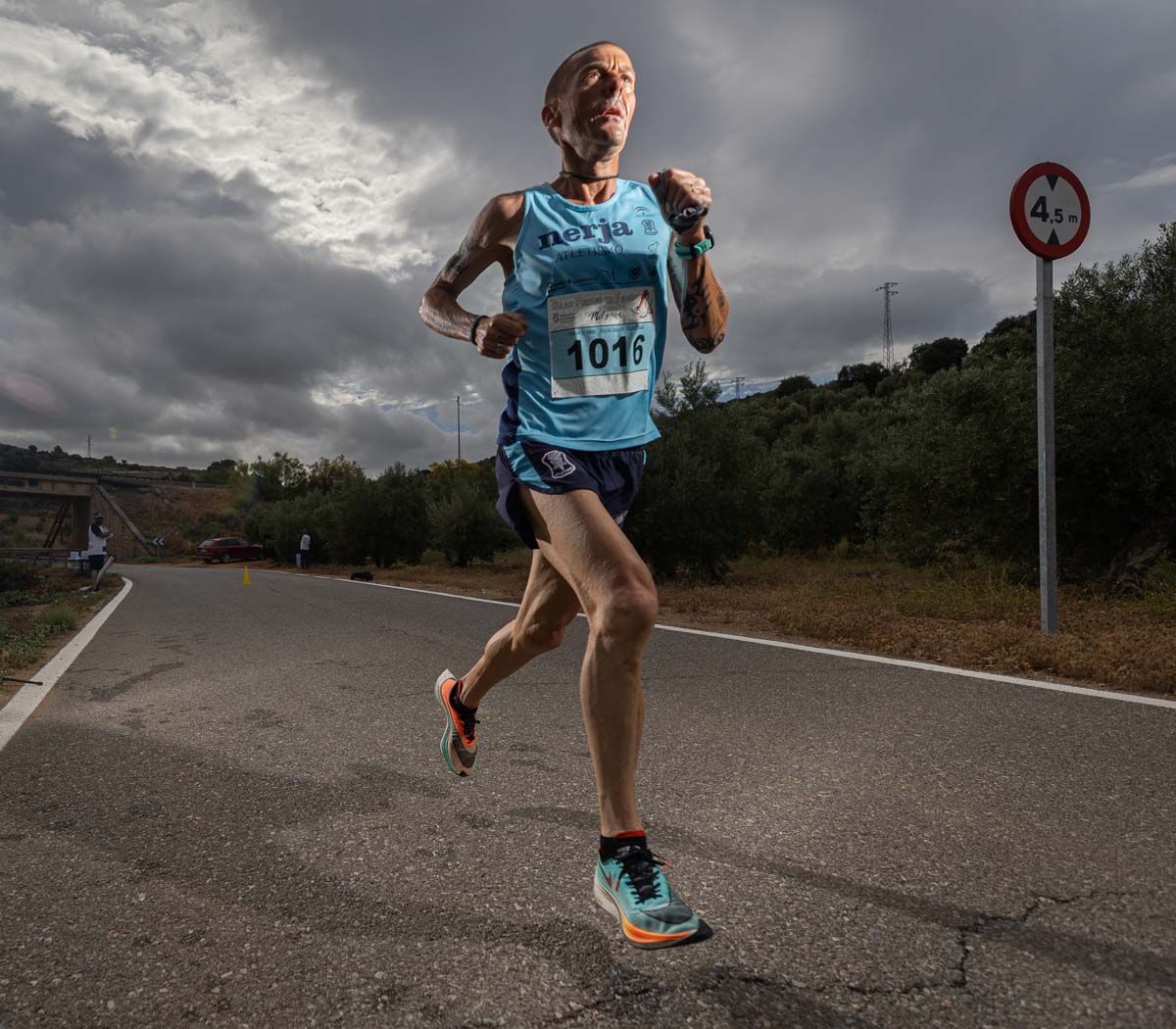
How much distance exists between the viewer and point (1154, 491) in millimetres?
9883

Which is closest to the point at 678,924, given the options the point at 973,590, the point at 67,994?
the point at 67,994

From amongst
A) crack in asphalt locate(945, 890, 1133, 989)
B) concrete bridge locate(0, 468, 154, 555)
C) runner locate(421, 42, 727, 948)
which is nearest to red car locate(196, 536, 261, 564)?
concrete bridge locate(0, 468, 154, 555)

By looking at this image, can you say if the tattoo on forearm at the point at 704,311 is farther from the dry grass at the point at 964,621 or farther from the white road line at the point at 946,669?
the dry grass at the point at 964,621

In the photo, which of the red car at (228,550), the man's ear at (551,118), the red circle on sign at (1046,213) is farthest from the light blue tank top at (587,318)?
the red car at (228,550)

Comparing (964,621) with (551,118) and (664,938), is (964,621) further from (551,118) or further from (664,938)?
(664,938)

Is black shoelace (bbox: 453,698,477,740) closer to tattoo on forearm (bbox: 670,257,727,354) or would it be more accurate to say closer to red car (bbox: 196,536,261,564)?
tattoo on forearm (bbox: 670,257,727,354)

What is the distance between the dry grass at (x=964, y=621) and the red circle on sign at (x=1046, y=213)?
3194 millimetres

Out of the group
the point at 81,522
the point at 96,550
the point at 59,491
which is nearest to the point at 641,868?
the point at 96,550

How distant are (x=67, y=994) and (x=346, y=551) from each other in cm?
3309

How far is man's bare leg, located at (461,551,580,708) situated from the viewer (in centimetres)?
290

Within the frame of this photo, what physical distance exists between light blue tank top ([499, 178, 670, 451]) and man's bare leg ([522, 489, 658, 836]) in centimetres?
30

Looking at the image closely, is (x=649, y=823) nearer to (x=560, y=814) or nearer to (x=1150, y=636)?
(x=560, y=814)

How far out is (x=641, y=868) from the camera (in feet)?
7.27

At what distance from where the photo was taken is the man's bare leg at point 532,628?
2900mm
